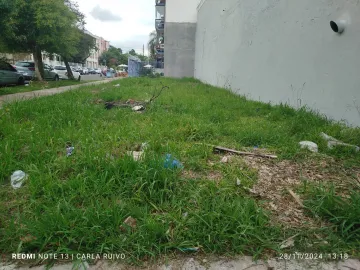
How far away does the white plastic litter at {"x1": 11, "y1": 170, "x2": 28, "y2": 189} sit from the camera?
204 cm

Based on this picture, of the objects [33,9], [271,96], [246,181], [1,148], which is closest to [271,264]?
[246,181]

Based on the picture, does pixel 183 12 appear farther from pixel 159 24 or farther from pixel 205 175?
pixel 205 175

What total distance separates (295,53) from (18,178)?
15.7 feet

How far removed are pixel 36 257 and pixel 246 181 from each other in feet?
5.44

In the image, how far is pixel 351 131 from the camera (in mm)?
3066

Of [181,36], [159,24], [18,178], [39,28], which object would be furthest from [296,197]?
[159,24]

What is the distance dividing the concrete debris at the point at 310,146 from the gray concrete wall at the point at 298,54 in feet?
2.79

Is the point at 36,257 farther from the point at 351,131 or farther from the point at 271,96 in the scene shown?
the point at 271,96

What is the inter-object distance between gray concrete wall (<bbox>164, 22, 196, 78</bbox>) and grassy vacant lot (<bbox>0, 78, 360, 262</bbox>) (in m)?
15.3

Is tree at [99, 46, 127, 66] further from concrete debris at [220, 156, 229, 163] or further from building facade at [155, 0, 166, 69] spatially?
concrete debris at [220, 156, 229, 163]

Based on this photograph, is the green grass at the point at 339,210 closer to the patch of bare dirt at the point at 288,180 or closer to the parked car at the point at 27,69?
the patch of bare dirt at the point at 288,180

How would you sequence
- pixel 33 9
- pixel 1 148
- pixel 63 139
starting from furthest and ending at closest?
pixel 33 9
pixel 63 139
pixel 1 148

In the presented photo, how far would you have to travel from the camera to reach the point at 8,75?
11.2 metres

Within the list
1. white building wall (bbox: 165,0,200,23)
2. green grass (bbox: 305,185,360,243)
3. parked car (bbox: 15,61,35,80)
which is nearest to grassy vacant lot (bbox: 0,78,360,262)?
green grass (bbox: 305,185,360,243)
